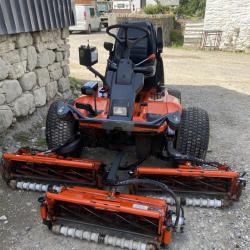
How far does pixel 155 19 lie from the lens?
1661cm

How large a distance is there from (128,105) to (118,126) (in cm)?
31

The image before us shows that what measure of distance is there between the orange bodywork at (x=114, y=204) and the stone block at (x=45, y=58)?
131 inches

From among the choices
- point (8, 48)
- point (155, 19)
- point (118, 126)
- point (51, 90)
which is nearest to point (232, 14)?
point (155, 19)

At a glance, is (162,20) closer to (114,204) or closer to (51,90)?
(51,90)

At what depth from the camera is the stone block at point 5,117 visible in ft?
16.2

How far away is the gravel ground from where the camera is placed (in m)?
3.17

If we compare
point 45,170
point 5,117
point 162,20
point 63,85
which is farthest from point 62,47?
point 162,20

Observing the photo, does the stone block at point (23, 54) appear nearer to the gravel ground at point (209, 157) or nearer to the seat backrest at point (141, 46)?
the gravel ground at point (209, 157)

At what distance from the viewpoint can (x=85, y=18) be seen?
21516 mm

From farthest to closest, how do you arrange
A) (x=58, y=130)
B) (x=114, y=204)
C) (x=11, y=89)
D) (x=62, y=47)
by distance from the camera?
(x=62, y=47) < (x=11, y=89) < (x=58, y=130) < (x=114, y=204)

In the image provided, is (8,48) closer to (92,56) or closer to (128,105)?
(92,56)

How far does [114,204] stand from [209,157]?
2.30 meters

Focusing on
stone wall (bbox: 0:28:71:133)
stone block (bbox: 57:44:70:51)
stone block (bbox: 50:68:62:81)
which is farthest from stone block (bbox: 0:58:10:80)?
stone block (bbox: 57:44:70:51)

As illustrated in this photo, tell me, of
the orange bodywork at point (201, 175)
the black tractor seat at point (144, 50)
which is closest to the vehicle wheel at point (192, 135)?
the orange bodywork at point (201, 175)
